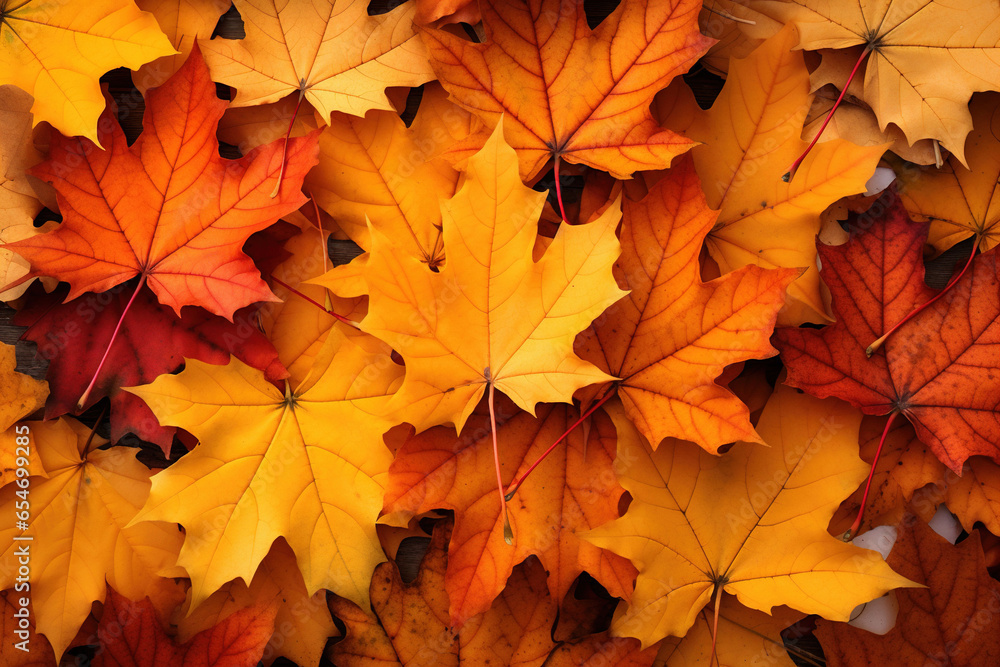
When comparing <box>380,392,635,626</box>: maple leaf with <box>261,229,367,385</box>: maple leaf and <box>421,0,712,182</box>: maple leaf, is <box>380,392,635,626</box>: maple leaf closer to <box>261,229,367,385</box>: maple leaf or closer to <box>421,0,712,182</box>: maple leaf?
<box>261,229,367,385</box>: maple leaf

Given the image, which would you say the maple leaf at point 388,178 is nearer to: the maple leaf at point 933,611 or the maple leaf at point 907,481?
the maple leaf at point 907,481

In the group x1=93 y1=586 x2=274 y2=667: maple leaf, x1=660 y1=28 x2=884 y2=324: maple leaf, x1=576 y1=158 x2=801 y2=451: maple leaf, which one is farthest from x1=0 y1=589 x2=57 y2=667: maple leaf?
x1=660 y1=28 x2=884 y2=324: maple leaf

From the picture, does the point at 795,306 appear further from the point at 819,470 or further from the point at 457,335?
the point at 457,335

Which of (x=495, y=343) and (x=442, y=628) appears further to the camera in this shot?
(x=442, y=628)

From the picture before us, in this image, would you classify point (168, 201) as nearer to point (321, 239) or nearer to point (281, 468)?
point (321, 239)

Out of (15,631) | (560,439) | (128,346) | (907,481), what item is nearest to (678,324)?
(560,439)

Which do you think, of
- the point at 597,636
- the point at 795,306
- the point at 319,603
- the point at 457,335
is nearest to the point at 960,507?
the point at 795,306

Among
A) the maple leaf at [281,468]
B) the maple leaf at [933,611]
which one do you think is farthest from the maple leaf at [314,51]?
the maple leaf at [933,611]
